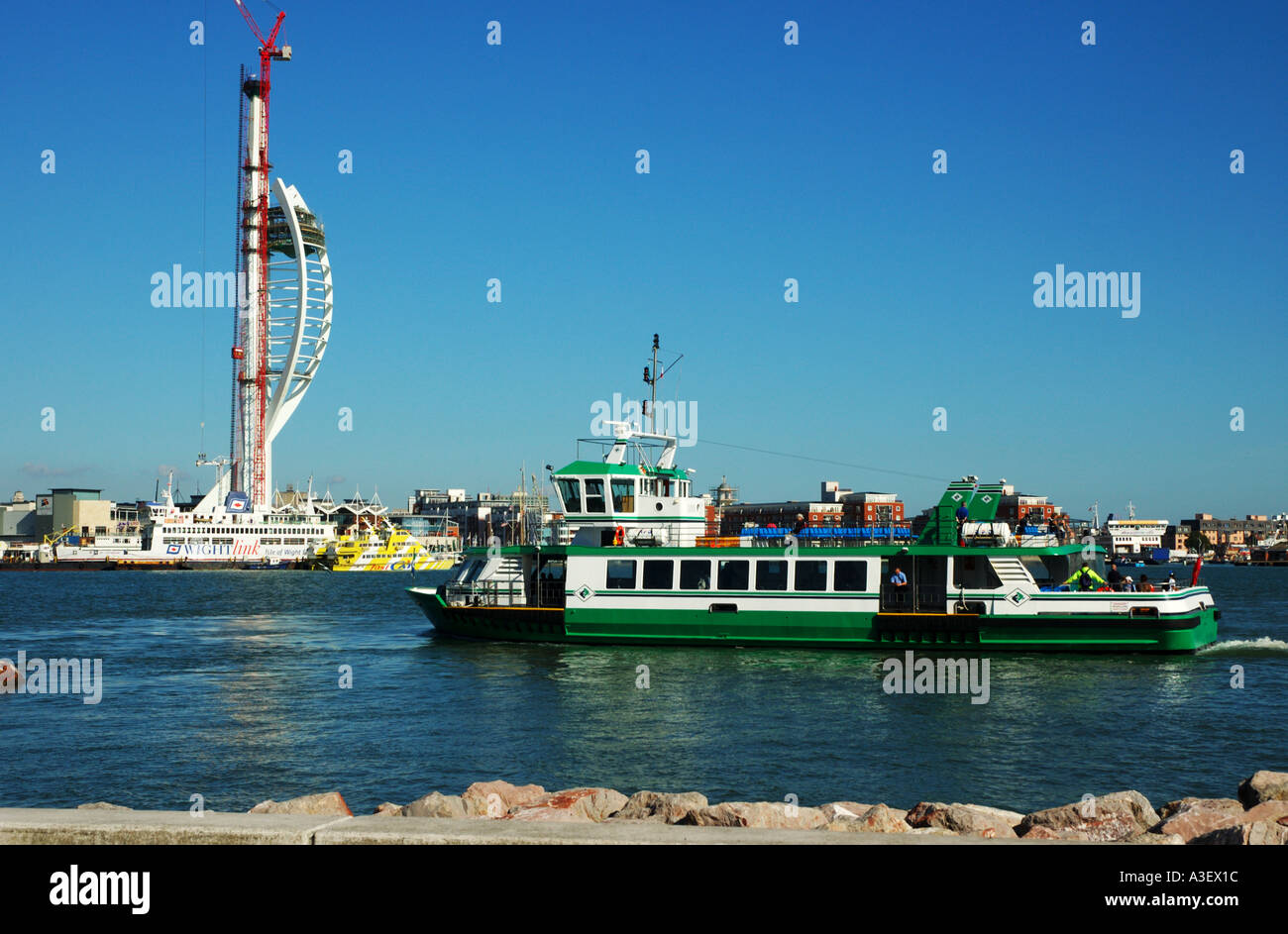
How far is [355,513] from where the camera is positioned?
16675 centimetres

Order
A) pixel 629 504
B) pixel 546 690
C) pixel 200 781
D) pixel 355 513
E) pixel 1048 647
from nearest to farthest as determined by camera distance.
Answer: pixel 200 781
pixel 546 690
pixel 1048 647
pixel 629 504
pixel 355 513

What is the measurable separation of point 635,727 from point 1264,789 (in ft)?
35.7

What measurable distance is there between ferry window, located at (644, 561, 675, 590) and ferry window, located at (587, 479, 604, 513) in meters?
3.21

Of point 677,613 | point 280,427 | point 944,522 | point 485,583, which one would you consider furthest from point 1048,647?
point 280,427

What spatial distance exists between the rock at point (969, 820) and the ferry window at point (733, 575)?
18.3 m

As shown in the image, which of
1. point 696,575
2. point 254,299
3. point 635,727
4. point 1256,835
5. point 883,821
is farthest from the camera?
point 254,299

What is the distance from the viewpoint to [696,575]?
31.1 m

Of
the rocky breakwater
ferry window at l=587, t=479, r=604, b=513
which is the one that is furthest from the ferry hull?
the rocky breakwater

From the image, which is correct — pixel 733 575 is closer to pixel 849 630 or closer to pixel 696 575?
pixel 696 575

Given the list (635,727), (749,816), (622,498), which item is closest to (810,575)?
(622,498)

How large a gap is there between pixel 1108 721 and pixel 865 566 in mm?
9538

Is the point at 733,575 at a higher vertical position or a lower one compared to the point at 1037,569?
lower
